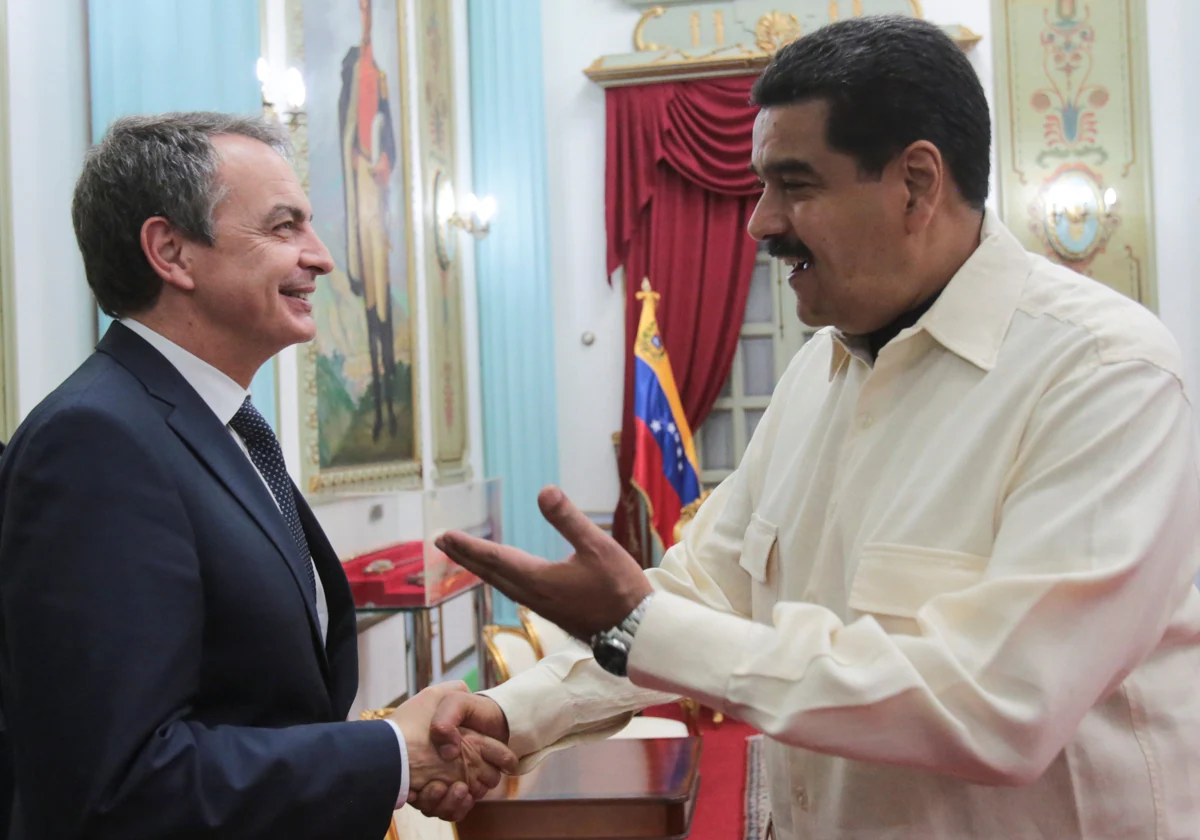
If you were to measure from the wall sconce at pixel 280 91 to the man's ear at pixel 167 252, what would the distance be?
2804 mm

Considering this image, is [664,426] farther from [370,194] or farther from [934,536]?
[934,536]

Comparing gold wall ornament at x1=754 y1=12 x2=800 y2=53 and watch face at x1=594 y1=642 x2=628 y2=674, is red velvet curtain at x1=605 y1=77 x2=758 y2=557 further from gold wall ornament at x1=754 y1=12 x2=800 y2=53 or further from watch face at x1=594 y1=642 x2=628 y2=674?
watch face at x1=594 y1=642 x2=628 y2=674

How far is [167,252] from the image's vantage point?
190 centimetres

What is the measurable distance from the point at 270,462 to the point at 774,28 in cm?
727

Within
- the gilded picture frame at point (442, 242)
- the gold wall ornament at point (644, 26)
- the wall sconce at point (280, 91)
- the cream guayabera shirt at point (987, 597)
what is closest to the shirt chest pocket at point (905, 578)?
the cream guayabera shirt at point (987, 597)

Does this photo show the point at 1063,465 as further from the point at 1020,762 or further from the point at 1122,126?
the point at 1122,126

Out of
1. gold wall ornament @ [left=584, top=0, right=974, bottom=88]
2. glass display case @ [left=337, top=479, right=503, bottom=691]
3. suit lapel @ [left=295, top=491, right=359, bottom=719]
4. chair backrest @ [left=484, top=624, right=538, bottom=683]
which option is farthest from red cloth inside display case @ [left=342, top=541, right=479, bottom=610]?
gold wall ornament @ [left=584, top=0, right=974, bottom=88]

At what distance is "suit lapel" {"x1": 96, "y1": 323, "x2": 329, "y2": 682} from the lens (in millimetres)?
1714

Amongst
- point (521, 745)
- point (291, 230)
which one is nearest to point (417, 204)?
point (291, 230)

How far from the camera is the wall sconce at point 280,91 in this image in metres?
4.54

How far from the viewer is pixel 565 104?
341 inches

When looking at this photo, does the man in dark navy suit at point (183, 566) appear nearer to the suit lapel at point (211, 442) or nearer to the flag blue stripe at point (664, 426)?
the suit lapel at point (211, 442)

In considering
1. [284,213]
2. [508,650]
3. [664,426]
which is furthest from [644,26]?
[284,213]

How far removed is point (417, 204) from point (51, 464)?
563 centimetres
